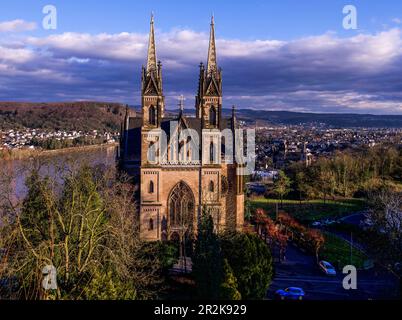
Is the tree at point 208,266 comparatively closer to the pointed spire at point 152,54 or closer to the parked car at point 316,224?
the pointed spire at point 152,54

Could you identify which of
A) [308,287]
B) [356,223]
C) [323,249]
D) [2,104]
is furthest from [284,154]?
[2,104]

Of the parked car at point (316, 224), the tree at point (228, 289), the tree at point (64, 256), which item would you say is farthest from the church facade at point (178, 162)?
the parked car at point (316, 224)

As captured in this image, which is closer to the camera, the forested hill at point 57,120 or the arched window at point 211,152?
the arched window at point 211,152

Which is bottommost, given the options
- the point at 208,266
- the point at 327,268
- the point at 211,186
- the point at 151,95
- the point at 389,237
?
the point at 327,268

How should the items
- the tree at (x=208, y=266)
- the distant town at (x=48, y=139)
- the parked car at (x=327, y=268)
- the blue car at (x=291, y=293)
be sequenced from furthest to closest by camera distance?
the distant town at (x=48, y=139), the parked car at (x=327, y=268), the blue car at (x=291, y=293), the tree at (x=208, y=266)

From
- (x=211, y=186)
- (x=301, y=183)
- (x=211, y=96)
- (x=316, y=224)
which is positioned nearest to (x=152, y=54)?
(x=211, y=96)

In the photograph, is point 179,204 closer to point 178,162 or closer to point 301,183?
point 178,162
